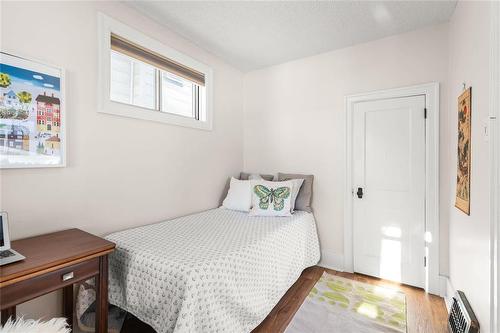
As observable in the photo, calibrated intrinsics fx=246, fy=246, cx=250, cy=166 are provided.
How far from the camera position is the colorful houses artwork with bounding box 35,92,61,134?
5.21 feet

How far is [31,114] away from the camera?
1.55 metres

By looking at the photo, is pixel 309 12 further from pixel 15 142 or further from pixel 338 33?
pixel 15 142

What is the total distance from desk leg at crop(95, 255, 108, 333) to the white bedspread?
0.44 ft

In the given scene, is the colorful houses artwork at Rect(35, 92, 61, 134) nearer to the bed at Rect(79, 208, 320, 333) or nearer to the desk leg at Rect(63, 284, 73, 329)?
the bed at Rect(79, 208, 320, 333)

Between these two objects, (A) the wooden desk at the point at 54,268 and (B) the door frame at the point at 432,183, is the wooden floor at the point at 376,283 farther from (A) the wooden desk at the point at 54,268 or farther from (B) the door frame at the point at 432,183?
(A) the wooden desk at the point at 54,268

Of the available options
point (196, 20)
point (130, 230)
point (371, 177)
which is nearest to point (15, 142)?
point (130, 230)

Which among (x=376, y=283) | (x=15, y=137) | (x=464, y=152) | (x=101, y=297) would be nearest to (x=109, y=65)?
(x=15, y=137)

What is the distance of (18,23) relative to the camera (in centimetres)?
151

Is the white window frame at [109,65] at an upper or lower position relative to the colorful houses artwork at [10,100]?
upper

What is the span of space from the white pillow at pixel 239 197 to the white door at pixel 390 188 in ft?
3.90

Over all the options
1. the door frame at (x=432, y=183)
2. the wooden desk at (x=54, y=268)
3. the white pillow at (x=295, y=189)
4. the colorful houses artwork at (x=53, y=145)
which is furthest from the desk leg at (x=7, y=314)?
the door frame at (x=432, y=183)

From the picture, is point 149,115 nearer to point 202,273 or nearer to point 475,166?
point 202,273

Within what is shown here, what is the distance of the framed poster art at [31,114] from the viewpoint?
1.46m

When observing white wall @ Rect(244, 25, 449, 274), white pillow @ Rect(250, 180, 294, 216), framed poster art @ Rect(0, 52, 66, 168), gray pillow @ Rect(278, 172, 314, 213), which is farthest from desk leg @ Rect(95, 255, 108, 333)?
white wall @ Rect(244, 25, 449, 274)
